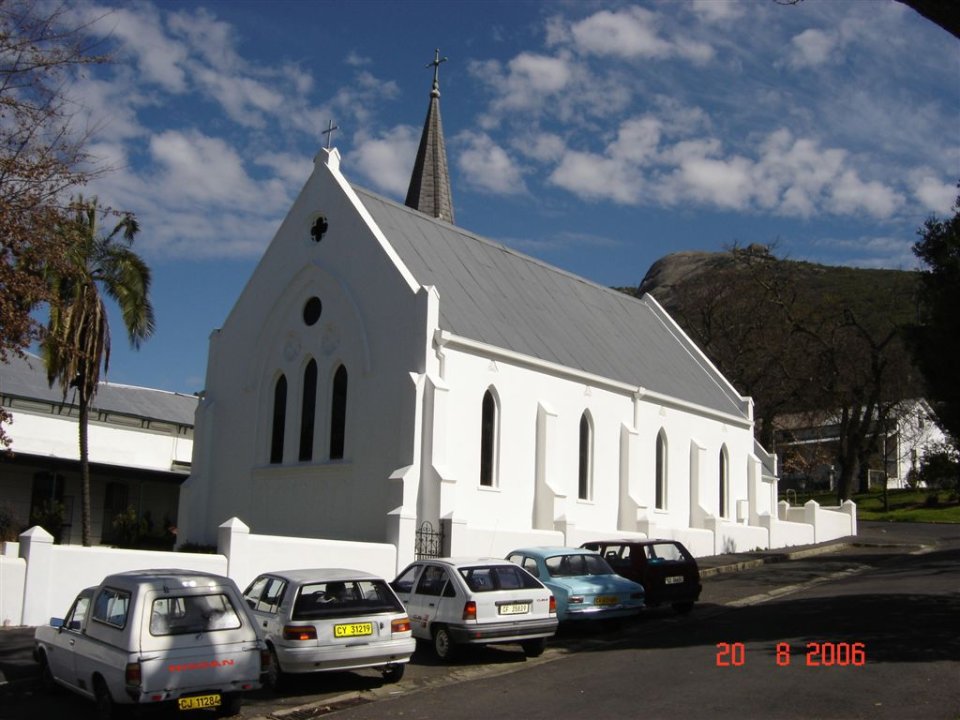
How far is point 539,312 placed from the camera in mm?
30875

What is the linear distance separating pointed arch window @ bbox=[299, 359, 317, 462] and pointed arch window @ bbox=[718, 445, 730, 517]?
18.2m

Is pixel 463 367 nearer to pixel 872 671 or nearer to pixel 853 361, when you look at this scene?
pixel 872 671

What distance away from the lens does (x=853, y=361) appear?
173 ft

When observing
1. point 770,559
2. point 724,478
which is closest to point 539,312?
point 770,559

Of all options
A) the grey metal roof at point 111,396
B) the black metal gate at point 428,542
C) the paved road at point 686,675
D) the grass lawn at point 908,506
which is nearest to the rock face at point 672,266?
the grass lawn at point 908,506

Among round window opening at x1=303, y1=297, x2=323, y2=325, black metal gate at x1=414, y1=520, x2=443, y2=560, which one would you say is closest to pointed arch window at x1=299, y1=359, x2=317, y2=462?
round window opening at x1=303, y1=297, x2=323, y2=325

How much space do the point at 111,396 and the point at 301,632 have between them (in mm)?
32258

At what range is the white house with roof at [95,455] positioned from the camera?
3231 cm

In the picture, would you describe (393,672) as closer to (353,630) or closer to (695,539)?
(353,630)

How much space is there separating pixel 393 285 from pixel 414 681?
13.4 meters

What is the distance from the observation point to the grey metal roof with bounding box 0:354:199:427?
35.9 m

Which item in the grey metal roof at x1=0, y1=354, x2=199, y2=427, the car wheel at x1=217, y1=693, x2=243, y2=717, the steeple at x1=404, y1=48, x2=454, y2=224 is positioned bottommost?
the car wheel at x1=217, y1=693, x2=243, y2=717

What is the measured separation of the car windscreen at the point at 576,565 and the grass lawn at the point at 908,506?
3685 centimetres

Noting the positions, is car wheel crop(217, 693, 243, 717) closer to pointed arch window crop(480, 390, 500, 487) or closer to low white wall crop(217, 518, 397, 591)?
low white wall crop(217, 518, 397, 591)
